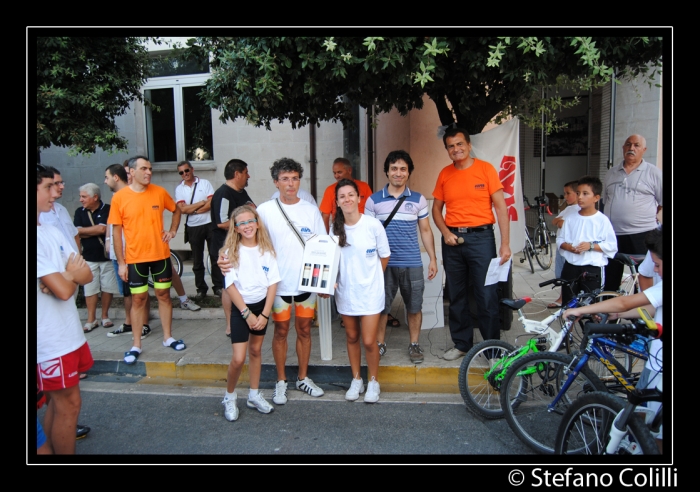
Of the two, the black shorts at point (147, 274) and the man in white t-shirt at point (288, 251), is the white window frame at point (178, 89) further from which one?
the man in white t-shirt at point (288, 251)

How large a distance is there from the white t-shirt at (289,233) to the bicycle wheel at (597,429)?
221cm

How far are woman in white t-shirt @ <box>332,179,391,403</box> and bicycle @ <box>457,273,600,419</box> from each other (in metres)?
0.79

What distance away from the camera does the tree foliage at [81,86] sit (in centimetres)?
612

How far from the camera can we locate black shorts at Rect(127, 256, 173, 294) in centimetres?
519

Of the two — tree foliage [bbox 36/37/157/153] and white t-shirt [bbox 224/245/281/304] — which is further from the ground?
tree foliage [bbox 36/37/157/153]

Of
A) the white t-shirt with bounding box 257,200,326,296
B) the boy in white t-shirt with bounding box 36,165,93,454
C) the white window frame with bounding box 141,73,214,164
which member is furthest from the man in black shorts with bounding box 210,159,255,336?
the white window frame with bounding box 141,73,214,164

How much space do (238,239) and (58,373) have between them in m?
1.55

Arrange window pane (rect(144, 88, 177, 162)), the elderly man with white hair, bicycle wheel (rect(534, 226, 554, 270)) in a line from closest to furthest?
the elderly man with white hair < bicycle wheel (rect(534, 226, 554, 270)) < window pane (rect(144, 88, 177, 162))

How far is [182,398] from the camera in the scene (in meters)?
4.51

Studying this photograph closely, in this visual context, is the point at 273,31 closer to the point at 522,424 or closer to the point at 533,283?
the point at 522,424

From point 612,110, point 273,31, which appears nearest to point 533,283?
point 612,110

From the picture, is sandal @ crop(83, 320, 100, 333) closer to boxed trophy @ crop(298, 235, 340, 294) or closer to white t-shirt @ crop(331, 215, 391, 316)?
boxed trophy @ crop(298, 235, 340, 294)

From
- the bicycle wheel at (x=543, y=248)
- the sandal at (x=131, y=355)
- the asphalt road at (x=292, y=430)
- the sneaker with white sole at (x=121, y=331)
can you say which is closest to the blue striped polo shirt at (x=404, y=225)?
the asphalt road at (x=292, y=430)

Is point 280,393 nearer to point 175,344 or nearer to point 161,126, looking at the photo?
point 175,344
